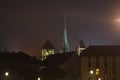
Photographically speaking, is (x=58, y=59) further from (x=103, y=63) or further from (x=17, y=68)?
(x=17, y=68)

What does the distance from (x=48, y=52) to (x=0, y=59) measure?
6464 cm

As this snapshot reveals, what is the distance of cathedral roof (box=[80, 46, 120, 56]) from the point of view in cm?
10200

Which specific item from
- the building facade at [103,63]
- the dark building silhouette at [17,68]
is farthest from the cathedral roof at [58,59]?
the building facade at [103,63]

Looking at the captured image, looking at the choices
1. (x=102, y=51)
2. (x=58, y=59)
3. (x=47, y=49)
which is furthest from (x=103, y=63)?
(x=47, y=49)

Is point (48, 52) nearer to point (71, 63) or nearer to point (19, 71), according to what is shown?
point (71, 63)

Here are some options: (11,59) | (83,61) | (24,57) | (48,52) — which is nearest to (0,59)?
(11,59)

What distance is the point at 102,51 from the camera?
339 ft

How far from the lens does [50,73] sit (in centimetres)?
9881

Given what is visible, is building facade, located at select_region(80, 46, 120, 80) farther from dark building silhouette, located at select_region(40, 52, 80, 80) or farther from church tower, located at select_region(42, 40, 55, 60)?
church tower, located at select_region(42, 40, 55, 60)

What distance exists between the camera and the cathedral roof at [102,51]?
4016 inches

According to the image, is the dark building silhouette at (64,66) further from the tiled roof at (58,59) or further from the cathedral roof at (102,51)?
the cathedral roof at (102,51)

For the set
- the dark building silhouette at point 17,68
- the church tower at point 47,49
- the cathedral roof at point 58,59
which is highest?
the church tower at point 47,49

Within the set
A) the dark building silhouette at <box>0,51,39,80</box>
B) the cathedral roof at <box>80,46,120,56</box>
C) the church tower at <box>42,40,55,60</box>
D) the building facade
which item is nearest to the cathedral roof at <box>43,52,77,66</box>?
the cathedral roof at <box>80,46,120,56</box>

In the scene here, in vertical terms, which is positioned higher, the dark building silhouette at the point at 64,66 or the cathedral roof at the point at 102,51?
the cathedral roof at the point at 102,51
